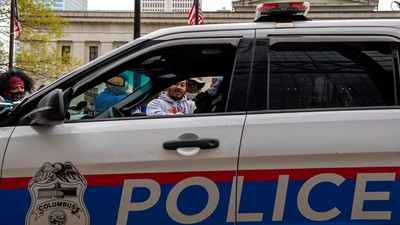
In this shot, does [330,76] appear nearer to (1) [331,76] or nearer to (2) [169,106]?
(1) [331,76]

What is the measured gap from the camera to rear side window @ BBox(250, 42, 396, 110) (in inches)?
92.7

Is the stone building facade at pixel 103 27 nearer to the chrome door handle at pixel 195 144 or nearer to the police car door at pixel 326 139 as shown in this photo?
the police car door at pixel 326 139

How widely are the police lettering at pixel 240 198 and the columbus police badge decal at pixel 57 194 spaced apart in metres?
0.25

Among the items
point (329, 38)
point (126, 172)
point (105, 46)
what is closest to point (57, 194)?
point (126, 172)

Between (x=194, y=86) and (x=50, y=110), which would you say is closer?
(x=50, y=110)

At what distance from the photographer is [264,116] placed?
2318 mm

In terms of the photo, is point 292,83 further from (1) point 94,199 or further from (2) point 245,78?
(1) point 94,199

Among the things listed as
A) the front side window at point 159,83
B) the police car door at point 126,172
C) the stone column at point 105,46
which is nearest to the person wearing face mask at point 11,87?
the front side window at point 159,83

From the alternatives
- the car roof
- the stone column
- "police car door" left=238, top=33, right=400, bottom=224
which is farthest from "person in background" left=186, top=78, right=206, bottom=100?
the stone column

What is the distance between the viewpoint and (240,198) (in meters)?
2.20

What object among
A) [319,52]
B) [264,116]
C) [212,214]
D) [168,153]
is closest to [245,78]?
[264,116]

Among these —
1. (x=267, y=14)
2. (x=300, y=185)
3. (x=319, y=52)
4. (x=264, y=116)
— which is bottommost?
(x=300, y=185)

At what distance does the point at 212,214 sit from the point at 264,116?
0.61 m

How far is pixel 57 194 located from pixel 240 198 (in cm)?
101
